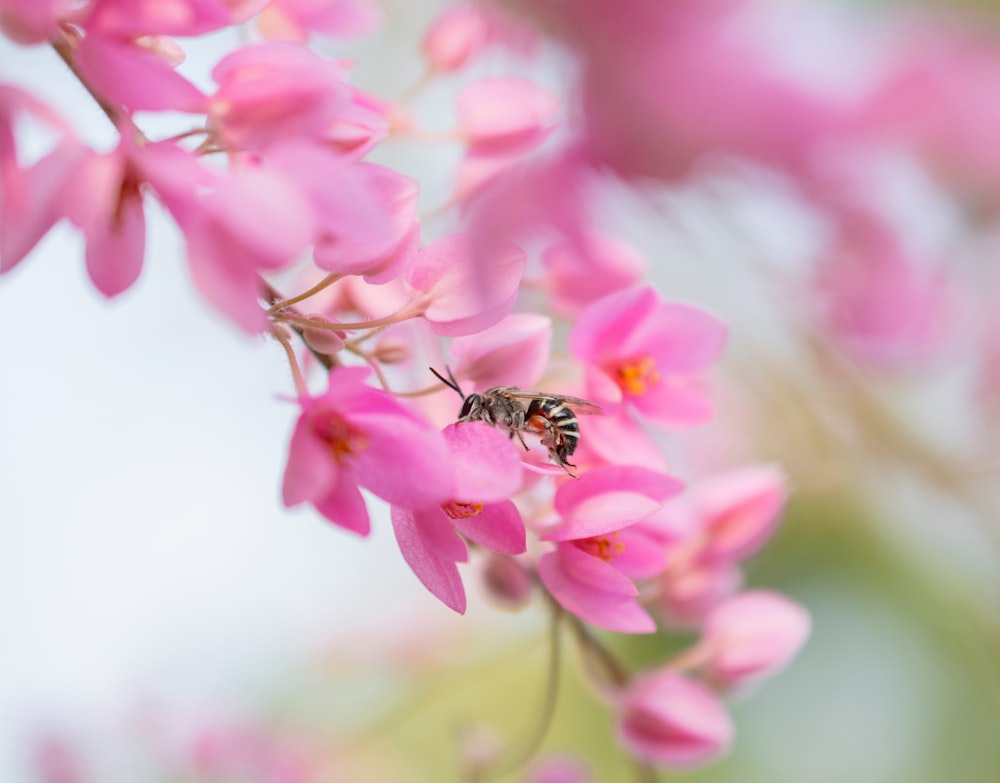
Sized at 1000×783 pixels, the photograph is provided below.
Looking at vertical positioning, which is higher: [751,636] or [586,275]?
[586,275]

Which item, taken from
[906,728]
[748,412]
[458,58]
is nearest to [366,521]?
[458,58]

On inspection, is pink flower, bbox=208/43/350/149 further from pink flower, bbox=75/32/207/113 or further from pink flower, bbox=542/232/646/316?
pink flower, bbox=542/232/646/316

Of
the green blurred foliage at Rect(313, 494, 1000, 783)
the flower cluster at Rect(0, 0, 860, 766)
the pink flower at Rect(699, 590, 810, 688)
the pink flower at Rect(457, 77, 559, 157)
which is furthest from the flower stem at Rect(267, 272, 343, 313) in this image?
the green blurred foliage at Rect(313, 494, 1000, 783)

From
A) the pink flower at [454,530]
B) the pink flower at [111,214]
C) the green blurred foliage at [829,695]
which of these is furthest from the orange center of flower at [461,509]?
the green blurred foliage at [829,695]

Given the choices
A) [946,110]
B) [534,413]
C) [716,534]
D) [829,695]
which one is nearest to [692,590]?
[716,534]

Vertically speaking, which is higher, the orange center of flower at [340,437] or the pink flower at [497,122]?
the pink flower at [497,122]

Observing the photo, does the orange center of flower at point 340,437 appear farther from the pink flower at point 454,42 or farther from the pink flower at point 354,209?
the pink flower at point 454,42

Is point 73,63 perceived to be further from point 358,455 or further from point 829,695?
point 829,695
